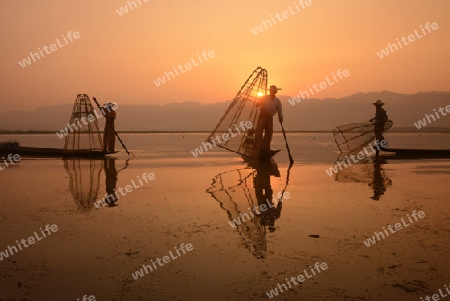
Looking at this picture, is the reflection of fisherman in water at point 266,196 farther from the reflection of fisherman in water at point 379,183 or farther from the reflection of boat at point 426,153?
the reflection of boat at point 426,153

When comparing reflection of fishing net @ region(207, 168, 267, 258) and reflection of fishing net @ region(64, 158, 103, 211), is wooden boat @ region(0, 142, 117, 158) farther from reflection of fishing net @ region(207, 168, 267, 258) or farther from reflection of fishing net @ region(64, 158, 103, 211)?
reflection of fishing net @ region(207, 168, 267, 258)

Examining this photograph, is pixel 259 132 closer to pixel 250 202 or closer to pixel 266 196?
pixel 266 196

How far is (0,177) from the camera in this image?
15.1 m

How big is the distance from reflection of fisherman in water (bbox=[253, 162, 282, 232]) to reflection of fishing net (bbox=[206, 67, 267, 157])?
3.98 metres

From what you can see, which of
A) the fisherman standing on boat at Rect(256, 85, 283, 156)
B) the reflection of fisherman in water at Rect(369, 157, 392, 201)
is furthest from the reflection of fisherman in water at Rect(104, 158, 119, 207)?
the fisherman standing on boat at Rect(256, 85, 283, 156)

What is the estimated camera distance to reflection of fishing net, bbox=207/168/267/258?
257 inches

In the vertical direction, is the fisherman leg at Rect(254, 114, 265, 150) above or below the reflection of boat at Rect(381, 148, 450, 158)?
above

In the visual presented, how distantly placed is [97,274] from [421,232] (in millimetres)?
5432

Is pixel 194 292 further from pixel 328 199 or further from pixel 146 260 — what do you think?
pixel 328 199

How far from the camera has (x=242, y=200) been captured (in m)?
10.2

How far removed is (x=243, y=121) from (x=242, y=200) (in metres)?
14.1

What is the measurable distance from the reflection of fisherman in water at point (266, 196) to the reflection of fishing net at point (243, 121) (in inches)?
157

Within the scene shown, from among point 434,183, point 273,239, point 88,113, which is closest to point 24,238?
point 273,239

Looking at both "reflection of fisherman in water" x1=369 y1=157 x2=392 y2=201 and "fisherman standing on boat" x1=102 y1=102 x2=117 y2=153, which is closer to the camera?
"reflection of fisherman in water" x1=369 y1=157 x2=392 y2=201
